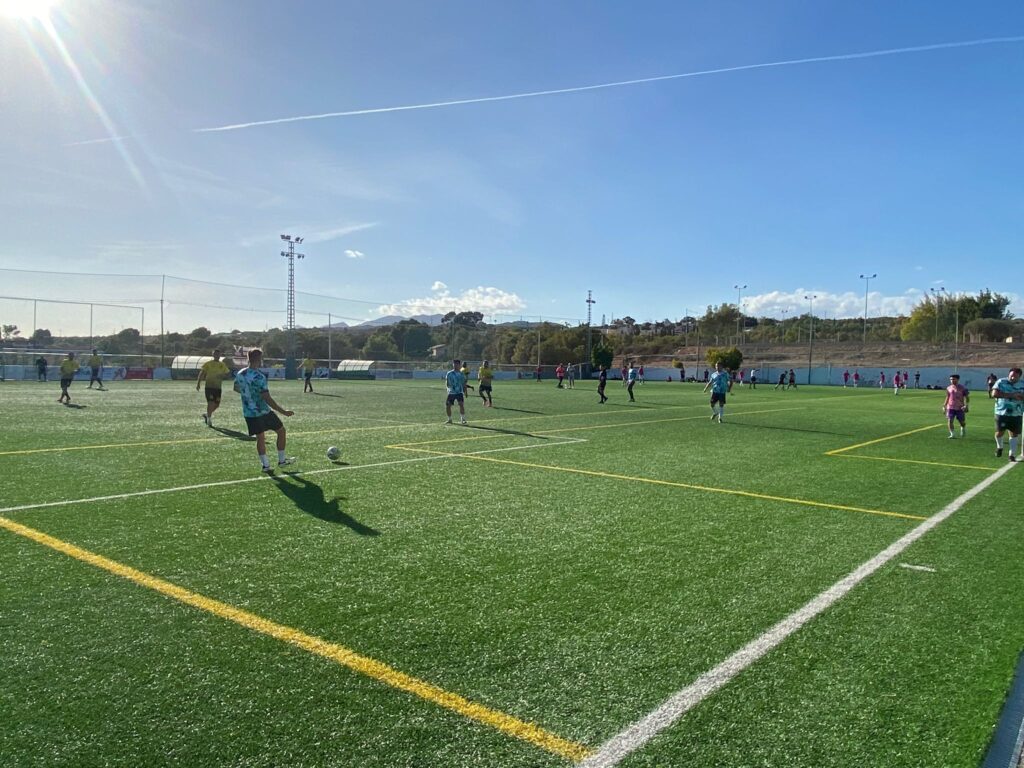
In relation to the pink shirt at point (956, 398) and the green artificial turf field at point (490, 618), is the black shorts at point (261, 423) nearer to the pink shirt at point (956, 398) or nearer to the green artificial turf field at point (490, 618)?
the green artificial turf field at point (490, 618)

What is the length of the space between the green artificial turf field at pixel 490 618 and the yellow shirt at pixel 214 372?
22.0ft

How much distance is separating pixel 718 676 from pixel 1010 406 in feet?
45.7

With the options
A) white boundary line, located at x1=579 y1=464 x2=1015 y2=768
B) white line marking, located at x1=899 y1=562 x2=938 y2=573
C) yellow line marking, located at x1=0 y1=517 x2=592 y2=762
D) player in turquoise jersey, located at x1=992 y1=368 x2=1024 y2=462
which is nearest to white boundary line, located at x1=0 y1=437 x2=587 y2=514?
yellow line marking, located at x1=0 y1=517 x2=592 y2=762

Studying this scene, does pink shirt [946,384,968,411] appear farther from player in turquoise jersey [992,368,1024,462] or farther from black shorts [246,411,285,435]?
black shorts [246,411,285,435]

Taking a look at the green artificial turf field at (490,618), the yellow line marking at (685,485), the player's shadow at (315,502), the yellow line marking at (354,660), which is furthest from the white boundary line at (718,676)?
the player's shadow at (315,502)

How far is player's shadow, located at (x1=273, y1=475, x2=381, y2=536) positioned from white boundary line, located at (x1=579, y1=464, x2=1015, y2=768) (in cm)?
386

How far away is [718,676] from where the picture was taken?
3715 mm

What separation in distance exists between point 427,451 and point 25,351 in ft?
138

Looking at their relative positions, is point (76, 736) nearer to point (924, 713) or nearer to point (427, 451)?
point (924, 713)

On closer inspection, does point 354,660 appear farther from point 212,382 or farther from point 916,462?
point 212,382

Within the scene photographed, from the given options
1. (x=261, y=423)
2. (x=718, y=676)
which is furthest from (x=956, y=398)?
(x=718, y=676)

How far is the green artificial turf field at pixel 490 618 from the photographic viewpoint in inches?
122

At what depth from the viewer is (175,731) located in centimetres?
308

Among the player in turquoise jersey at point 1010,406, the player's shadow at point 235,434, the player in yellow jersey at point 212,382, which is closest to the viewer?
the player in turquoise jersey at point 1010,406
